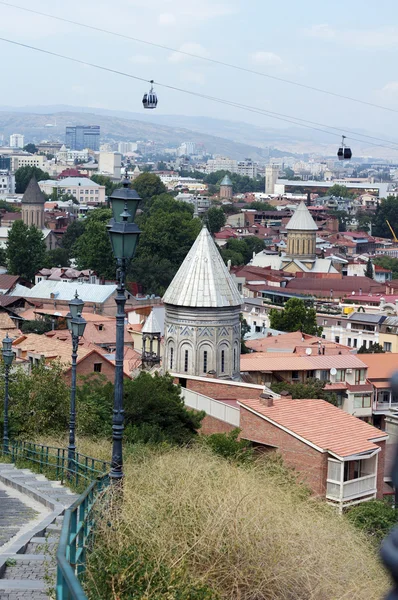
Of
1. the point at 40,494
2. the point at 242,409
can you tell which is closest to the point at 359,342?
the point at 242,409

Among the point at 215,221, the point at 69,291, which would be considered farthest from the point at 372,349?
the point at 215,221

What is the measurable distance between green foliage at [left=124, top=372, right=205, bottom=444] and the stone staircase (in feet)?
26.2

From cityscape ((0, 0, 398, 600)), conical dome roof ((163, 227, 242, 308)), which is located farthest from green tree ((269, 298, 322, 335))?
conical dome roof ((163, 227, 242, 308))

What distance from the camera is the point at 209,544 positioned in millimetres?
8258

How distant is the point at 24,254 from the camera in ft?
219

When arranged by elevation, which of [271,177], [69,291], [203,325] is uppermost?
[271,177]

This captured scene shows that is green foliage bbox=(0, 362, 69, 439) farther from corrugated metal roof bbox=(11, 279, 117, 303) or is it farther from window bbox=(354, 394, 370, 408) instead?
corrugated metal roof bbox=(11, 279, 117, 303)

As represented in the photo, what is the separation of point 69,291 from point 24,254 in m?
14.7

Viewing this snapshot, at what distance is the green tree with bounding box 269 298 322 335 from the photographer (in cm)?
4822

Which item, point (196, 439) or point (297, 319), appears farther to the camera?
point (297, 319)

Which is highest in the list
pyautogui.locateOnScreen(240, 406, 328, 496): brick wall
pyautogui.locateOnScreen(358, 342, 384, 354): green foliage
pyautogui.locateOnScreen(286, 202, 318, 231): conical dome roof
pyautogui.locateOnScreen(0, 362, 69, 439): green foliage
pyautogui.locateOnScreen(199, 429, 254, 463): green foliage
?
pyautogui.locateOnScreen(286, 202, 318, 231): conical dome roof

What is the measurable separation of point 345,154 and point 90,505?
26.6 meters

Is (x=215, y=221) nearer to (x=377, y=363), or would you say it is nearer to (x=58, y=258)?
(x=58, y=258)

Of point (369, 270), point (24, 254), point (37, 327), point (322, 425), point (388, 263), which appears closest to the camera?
point (322, 425)
